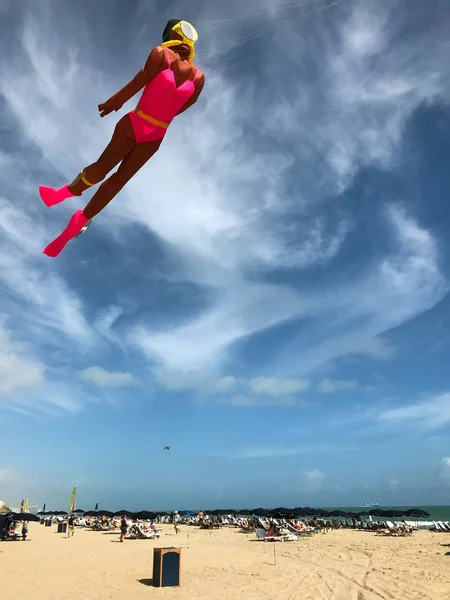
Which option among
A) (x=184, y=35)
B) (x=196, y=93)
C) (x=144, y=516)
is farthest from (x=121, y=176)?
(x=144, y=516)

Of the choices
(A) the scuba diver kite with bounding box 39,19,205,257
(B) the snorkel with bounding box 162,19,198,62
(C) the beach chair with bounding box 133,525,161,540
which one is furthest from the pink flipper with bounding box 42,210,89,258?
(C) the beach chair with bounding box 133,525,161,540

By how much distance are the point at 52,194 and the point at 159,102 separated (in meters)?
1.78

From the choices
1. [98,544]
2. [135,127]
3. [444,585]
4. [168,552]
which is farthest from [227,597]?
[98,544]

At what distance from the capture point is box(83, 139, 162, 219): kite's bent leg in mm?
4645

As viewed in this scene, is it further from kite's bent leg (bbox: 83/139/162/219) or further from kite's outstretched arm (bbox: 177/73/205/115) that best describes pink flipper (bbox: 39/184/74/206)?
kite's outstretched arm (bbox: 177/73/205/115)

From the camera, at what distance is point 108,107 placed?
462cm

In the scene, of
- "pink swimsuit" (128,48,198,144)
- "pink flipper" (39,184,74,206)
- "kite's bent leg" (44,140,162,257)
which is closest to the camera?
"pink swimsuit" (128,48,198,144)

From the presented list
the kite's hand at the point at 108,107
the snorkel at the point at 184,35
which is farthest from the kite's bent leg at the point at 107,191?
the snorkel at the point at 184,35

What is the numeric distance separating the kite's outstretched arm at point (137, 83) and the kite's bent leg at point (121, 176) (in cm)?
52

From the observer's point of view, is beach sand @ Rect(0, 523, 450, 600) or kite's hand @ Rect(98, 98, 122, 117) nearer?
kite's hand @ Rect(98, 98, 122, 117)

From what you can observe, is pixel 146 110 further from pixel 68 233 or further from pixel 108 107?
pixel 68 233

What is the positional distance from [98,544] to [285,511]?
17.8 meters

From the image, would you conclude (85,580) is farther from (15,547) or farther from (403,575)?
(15,547)

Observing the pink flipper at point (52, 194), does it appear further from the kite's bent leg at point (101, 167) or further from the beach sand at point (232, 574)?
the beach sand at point (232, 574)
